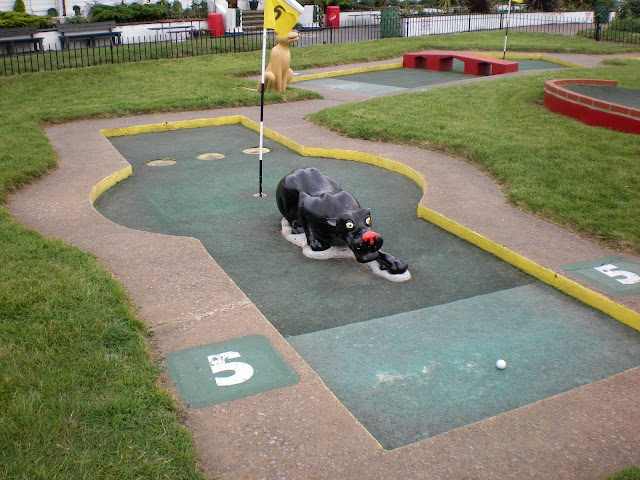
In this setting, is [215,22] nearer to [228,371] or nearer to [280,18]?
[280,18]

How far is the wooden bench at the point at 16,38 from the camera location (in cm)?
2311

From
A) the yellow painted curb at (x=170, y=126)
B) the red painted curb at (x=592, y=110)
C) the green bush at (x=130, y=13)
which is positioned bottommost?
the yellow painted curb at (x=170, y=126)

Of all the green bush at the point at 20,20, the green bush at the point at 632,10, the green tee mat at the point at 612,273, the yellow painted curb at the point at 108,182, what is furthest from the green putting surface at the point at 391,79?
the green bush at the point at 632,10

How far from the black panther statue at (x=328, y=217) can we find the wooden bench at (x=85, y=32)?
2030 centimetres

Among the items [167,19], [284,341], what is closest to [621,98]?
[284,341]

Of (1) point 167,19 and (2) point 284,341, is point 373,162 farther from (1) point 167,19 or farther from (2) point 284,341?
A: (1) point 167,19

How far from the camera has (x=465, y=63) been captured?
67.1 ft

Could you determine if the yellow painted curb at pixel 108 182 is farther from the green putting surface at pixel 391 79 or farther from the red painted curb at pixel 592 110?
the red painted curb at pixel 592 110

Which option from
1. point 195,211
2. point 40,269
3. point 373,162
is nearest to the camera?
point 40,269

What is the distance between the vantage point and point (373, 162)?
1117 cm

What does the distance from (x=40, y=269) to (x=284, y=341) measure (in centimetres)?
256

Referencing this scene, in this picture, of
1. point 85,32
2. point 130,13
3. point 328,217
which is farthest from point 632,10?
point 328,217

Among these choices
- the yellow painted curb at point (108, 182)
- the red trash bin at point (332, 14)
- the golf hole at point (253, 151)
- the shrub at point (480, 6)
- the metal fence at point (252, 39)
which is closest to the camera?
the yellow painted curb at point (108, 182)

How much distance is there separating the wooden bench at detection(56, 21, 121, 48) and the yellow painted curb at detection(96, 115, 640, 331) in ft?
44.7
